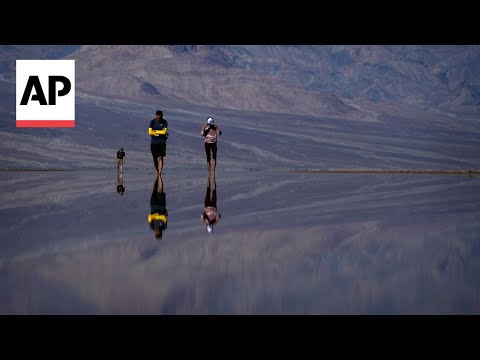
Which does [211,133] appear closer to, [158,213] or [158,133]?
[158,133]

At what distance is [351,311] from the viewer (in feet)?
18.0

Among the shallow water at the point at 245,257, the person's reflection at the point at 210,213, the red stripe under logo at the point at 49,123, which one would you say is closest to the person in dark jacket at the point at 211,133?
the person's reflection at the point at 210,213

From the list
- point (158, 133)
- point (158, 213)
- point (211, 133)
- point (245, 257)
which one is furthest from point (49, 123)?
point (245, 257)

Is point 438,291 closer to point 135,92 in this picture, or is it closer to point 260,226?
point 260,226

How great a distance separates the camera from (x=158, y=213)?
12984 millimetres

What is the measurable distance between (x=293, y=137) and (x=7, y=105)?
143 feet

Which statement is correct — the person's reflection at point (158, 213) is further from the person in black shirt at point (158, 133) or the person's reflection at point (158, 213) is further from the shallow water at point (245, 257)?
the person in black shirt at point (158, 133)

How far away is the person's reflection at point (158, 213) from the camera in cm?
1086

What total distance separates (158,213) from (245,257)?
4903 millimetres

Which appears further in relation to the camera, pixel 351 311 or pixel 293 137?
pixel 293 137

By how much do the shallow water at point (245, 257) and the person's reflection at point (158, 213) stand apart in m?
0.11

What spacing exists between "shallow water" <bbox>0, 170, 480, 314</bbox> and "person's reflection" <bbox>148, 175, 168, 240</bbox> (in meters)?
0.11

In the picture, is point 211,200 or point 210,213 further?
point 211,200
